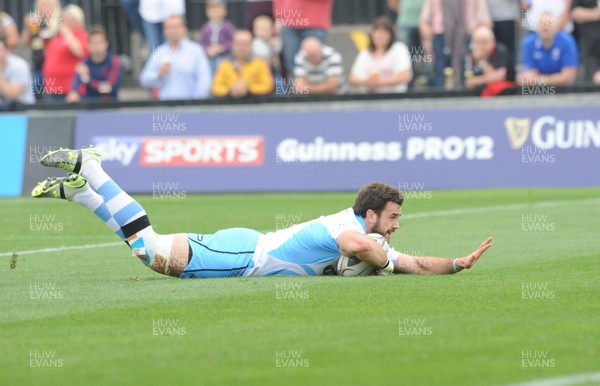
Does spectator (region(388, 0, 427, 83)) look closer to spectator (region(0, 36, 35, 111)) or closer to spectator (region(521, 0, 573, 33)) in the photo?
spectator (region(521, 0, 573, 33))

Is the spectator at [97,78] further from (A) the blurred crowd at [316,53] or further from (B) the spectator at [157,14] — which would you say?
(B) the spectator at [157,14]

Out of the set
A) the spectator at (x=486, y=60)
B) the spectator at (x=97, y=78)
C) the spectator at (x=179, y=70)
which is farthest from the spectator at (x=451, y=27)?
the spectator at (x=97, y=78)

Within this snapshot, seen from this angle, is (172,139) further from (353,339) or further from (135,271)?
(353,339)

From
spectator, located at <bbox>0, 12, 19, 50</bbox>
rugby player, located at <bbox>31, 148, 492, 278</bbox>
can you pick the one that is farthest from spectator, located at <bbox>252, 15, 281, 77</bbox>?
rugby player, located at <bbox>31, 148, 492, 278</bbox>

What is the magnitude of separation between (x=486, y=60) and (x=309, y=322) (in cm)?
1467

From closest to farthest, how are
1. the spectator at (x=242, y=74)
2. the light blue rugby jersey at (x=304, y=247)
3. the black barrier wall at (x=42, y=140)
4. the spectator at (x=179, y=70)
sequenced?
the light blue rugby jersey at (x=304, y=247) → the black barrier wall at (x=42, y=140) → the spectator at (x=242, y=74) → the spectator at (x=179, y=70)

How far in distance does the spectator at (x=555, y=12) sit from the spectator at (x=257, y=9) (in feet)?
17.9

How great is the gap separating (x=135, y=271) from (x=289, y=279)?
87.2 inches

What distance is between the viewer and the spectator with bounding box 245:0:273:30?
2678cm

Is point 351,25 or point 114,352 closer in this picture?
point 114,352

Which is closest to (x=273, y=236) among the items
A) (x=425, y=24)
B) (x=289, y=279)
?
(x=289, y=279)

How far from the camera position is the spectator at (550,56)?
22969 millimetres

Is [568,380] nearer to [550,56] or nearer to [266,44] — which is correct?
[550,56]

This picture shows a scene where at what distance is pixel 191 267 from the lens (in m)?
11.9
